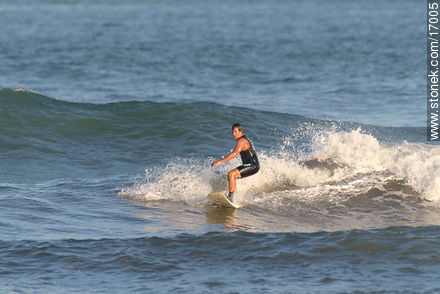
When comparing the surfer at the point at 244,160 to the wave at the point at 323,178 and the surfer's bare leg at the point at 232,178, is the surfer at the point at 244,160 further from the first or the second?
the wave at the point at 323,178

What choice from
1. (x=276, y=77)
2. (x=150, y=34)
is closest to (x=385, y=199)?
(x=276, y=77)

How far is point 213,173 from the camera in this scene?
13539mm

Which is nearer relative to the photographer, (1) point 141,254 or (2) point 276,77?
(1) point 141,254

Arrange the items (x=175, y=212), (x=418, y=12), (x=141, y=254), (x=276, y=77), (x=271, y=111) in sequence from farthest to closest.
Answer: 1. (x=418, y=12)
2. (x=276, y=77)
3. (x=271, y=111)
4. (x=175, y=212)
5. (x=141, y=254)

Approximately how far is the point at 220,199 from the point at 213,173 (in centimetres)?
191

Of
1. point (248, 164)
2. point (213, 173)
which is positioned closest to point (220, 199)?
point (248, 164)

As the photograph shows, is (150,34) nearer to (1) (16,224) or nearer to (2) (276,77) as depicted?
(2) (276,77)

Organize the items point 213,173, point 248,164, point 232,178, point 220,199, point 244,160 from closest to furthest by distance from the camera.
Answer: point 220,199
point 232,178
point 248,164
point 244,160
point 213,173

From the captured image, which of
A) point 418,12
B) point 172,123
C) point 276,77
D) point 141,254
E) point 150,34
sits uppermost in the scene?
point 418,12

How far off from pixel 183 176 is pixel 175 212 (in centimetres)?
173

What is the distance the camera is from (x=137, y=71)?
29484 millimetres

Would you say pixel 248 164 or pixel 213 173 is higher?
pixel 248 164

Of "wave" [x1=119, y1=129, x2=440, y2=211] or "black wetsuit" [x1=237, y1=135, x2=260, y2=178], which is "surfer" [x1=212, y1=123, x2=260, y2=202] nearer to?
"black wetsuit" [x1=237, y1=135, x2=260, y2=178]

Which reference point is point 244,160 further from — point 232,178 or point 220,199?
point 220,199
